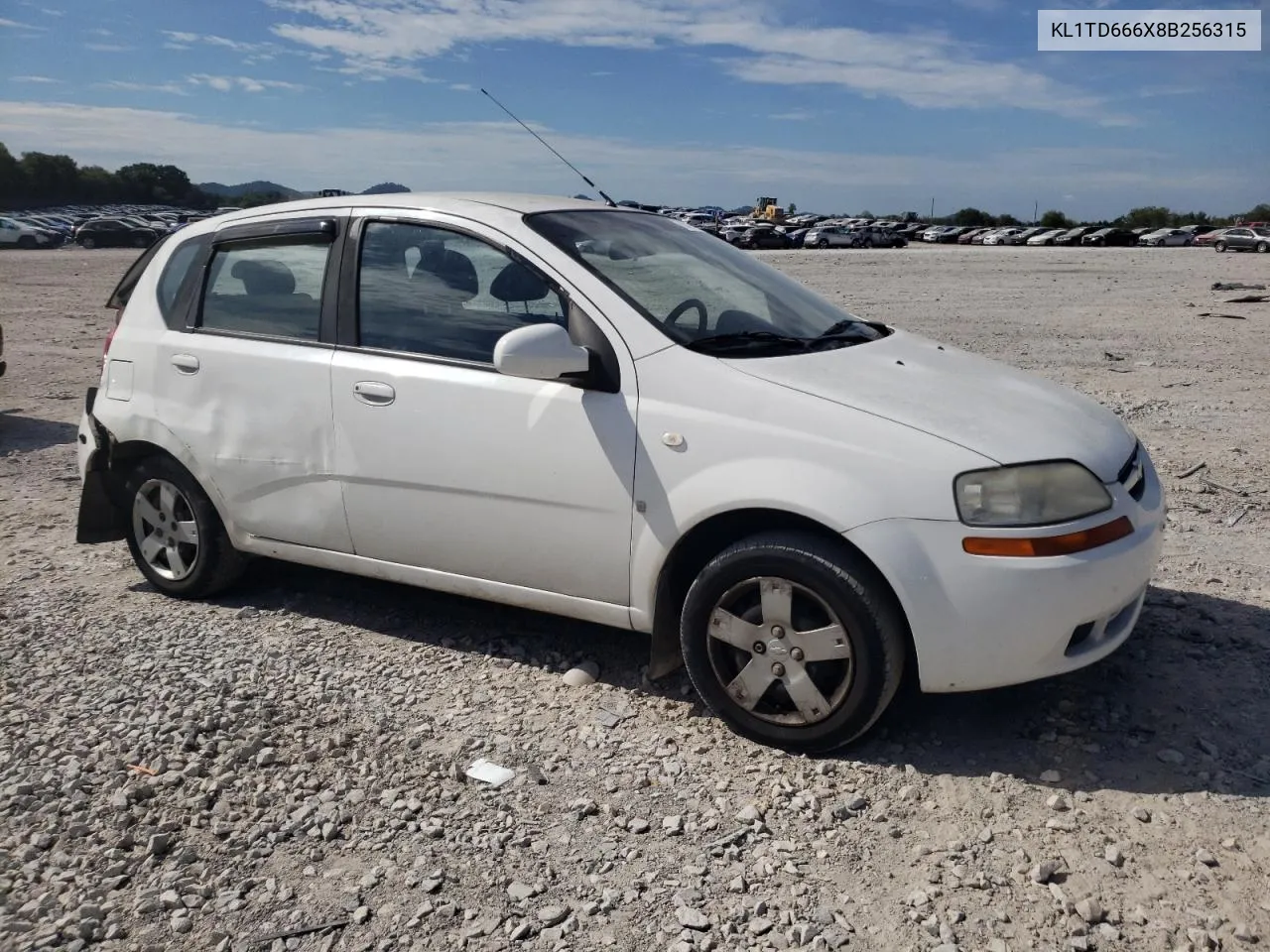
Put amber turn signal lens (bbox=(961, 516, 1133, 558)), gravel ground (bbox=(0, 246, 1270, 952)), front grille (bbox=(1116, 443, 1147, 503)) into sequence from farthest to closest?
front grille (bbox=(1116, 443, 1147, 503)) < amber turn signal lens (bbox=(961, 516, 1133, 558)) < gravel ground (bbox=(0, 246, 1270, 952))

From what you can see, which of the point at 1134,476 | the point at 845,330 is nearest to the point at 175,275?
the point at 845,330

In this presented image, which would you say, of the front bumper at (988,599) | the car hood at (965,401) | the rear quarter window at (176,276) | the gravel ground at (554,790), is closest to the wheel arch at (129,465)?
the gravel ground at (554,790)

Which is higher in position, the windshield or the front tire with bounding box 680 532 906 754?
the windshield

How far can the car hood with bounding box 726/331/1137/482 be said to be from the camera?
3373mm

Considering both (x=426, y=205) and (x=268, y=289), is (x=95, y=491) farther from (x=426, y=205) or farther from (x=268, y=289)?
(x=426, y=205)

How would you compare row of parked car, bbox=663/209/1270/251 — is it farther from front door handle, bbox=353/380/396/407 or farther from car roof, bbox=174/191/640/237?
front door handle, bbox=353/380/396/407

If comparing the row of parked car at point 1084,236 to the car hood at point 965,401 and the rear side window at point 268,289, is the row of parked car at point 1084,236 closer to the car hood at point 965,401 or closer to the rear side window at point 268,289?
the car hood at point 965,401

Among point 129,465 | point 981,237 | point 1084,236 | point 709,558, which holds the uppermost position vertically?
point 981,237

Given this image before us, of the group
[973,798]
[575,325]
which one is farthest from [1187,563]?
[575,325]

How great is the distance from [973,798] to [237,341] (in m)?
3.41

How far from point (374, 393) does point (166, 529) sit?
1500mm

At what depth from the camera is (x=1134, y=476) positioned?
3.68m

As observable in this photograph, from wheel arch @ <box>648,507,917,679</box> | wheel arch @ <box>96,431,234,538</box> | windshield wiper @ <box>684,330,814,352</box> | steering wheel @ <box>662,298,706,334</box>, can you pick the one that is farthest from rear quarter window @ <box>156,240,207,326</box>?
wheel arch @ <box>648,507,917,679</box>

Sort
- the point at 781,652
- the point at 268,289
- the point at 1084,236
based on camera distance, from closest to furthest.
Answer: the point at 781,652 → the point at 268,289 → the point at 1084,236
